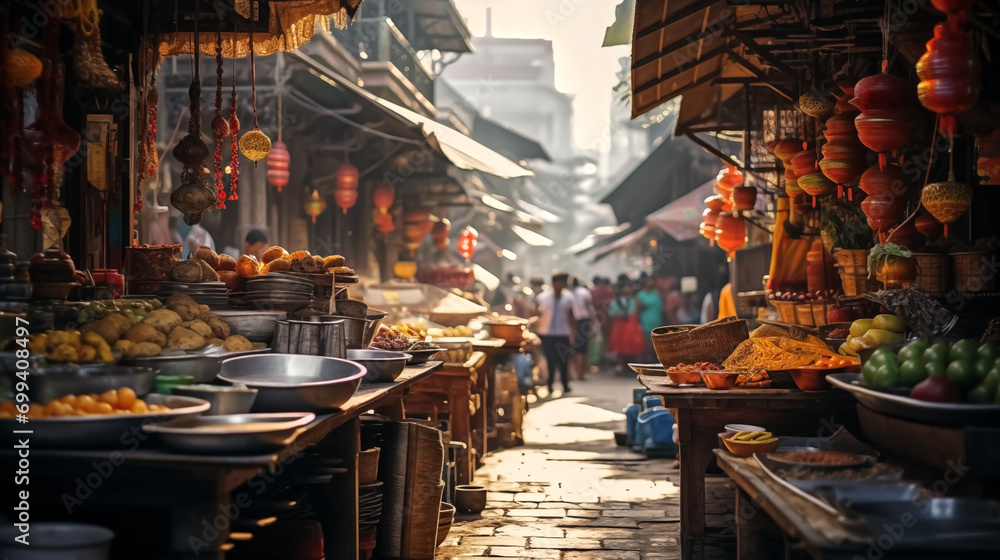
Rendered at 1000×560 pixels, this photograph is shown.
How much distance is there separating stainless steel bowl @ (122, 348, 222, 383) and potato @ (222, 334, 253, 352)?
0.69 m

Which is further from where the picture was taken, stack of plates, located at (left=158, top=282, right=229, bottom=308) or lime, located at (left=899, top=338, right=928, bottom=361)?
stack of plates, located at (left=158, top=282, right=229, bottom=308)

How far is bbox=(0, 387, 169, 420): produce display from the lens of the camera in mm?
3229

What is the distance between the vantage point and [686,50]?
8.46 metres

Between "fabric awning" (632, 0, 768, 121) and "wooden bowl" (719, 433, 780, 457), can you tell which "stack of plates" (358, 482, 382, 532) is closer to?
"wooden bowl" (719, 433, 780, 457)

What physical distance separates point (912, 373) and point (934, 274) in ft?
7.00

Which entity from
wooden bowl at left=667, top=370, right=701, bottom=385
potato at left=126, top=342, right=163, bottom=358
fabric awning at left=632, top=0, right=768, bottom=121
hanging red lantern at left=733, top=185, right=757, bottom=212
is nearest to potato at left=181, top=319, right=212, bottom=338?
potato at left=126, top=342, right=163, bottom=358

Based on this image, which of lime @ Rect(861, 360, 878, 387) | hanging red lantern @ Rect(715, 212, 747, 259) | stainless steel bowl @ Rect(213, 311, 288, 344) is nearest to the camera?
lime @ Rect(861, 360, 878, 387)

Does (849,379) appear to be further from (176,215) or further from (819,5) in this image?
(176,215)

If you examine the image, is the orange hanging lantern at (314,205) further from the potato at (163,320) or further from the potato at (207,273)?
the potato at (163,320)

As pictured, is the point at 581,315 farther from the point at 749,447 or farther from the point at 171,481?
the point at 171,481

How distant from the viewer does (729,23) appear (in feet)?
25.0

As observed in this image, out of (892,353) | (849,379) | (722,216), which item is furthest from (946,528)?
(722,216)

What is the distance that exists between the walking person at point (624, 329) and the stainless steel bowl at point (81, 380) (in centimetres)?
1750

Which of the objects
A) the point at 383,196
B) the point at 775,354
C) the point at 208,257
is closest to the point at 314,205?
the point at 383,196
